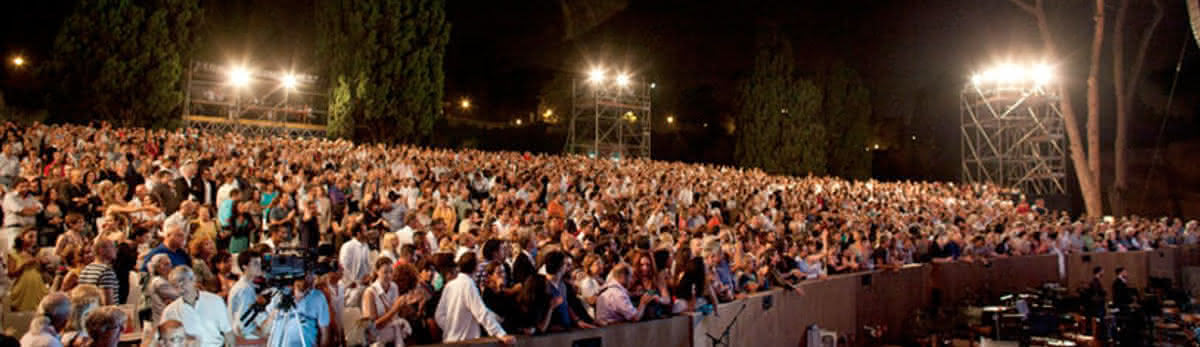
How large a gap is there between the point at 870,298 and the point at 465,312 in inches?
355

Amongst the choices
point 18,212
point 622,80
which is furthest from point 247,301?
point 622,80

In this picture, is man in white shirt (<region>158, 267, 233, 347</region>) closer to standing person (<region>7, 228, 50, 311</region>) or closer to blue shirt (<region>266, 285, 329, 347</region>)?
blue shirt (<region>266, 285, 329, 347</region>)

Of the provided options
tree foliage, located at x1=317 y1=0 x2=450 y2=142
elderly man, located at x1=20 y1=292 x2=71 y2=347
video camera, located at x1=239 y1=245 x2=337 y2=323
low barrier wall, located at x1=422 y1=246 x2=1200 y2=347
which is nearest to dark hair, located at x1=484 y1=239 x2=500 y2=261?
low barrier wall, located at x1=422 y1=246 x2=1200 y2=347

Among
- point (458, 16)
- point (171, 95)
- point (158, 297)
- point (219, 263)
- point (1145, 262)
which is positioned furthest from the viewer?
point (458, 16)

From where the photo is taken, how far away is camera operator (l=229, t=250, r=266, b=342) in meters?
5.76

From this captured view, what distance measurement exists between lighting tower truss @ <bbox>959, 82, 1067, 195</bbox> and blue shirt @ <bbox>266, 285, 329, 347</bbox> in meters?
35.4

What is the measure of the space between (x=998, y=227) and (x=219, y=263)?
18870 millimetres

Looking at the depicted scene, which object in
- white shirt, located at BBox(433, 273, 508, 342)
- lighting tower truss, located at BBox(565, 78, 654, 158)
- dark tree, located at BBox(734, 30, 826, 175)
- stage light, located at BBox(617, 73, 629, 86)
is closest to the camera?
white shirt, located at BBox(433, 273, 508, 342)

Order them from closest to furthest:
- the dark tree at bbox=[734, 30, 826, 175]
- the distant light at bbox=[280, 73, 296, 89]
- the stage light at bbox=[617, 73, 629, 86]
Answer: the distant light at bbox=[280, 73, 296, 89]
the stage light at bbox=[617, 73, 629, 86]
the dark tree at bbox=[734, 30, 826, 175]

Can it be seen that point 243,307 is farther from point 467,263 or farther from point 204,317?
point 467,263

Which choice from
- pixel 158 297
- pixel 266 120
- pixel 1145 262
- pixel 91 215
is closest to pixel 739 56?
pixel 266 120

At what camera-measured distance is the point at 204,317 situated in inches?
210

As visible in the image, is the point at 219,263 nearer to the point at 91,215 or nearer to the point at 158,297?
Result: the point at 158,297

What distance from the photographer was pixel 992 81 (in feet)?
118
